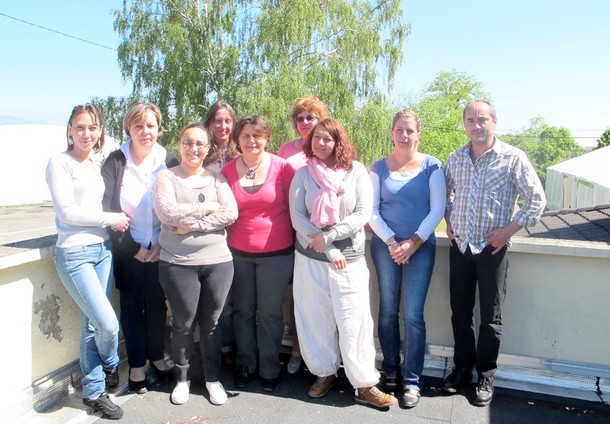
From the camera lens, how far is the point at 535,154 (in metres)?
87.1

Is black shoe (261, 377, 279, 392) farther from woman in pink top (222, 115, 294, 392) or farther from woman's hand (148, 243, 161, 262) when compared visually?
woman's hand (148, 243, 161, 262)

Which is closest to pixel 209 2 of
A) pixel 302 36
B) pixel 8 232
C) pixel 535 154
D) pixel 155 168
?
pixel 302 36

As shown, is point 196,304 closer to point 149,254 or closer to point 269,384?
point 149,254

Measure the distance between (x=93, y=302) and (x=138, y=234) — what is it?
51 centimetres

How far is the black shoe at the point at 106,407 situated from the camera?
293 centimetres

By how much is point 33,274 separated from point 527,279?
3.33 metres

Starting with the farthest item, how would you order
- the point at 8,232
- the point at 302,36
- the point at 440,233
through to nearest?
the point at 8,232
the point at 302,36
the point at 440,233

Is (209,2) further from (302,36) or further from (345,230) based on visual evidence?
(345,230)

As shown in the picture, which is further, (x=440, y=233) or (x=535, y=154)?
(x=535, y=154)

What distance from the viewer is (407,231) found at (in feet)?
10.2

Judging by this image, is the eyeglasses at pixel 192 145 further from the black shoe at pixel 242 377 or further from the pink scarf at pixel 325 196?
the black shoe at pixel 242 377

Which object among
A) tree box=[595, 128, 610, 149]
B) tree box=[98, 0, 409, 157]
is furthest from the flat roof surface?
tree box=[595, 128, 610, 149]

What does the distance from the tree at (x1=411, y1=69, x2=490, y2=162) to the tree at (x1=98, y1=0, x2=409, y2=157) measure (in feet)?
70.4

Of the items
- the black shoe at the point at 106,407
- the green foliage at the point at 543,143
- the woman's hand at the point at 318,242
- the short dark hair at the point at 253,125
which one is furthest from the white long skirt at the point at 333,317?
the green foliage at the point at 543,143
